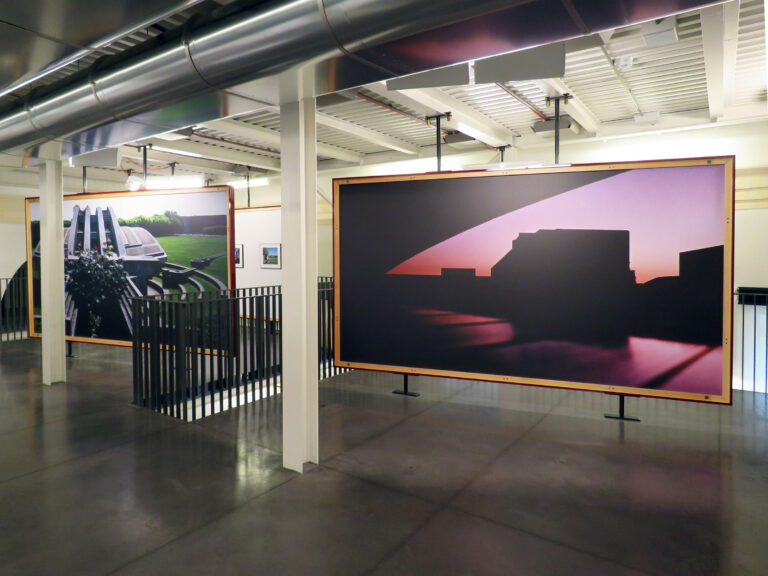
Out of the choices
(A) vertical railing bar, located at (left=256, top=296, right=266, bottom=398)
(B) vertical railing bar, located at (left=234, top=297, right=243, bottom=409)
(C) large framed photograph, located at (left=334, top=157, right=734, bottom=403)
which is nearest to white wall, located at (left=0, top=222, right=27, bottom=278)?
(B) vertical railing bar, located at (left=234, top=297, right=243, bottom=409)

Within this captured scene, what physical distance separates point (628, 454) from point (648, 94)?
15.0 feet

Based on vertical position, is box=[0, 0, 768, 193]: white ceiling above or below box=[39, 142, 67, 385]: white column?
above

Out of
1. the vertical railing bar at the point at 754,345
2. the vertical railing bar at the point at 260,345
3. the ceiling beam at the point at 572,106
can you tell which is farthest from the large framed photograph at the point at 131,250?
the vertical railing bar at the point at 754,345

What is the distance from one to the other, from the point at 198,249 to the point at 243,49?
497 cm

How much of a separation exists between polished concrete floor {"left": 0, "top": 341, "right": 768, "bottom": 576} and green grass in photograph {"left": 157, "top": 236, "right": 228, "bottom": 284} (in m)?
2.31

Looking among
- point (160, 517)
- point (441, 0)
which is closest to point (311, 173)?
point (441, 0)

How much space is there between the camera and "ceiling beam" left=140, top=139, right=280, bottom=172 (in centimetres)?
845

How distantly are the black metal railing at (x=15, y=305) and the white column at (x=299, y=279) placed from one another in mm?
9618

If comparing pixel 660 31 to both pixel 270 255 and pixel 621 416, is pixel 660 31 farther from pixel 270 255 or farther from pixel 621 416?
pixel 270 255

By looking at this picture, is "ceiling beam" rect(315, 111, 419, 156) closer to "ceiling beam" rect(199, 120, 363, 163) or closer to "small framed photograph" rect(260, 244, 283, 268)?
"ceiling beam" rect(199, 120, 363, 163)

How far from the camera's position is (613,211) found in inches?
199

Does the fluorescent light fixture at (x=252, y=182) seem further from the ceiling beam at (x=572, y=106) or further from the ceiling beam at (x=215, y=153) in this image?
the ceiling beam at (x=572, y=106)

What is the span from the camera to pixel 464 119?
714 cm

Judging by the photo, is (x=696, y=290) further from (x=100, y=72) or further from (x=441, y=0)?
(x=100, y=72)
